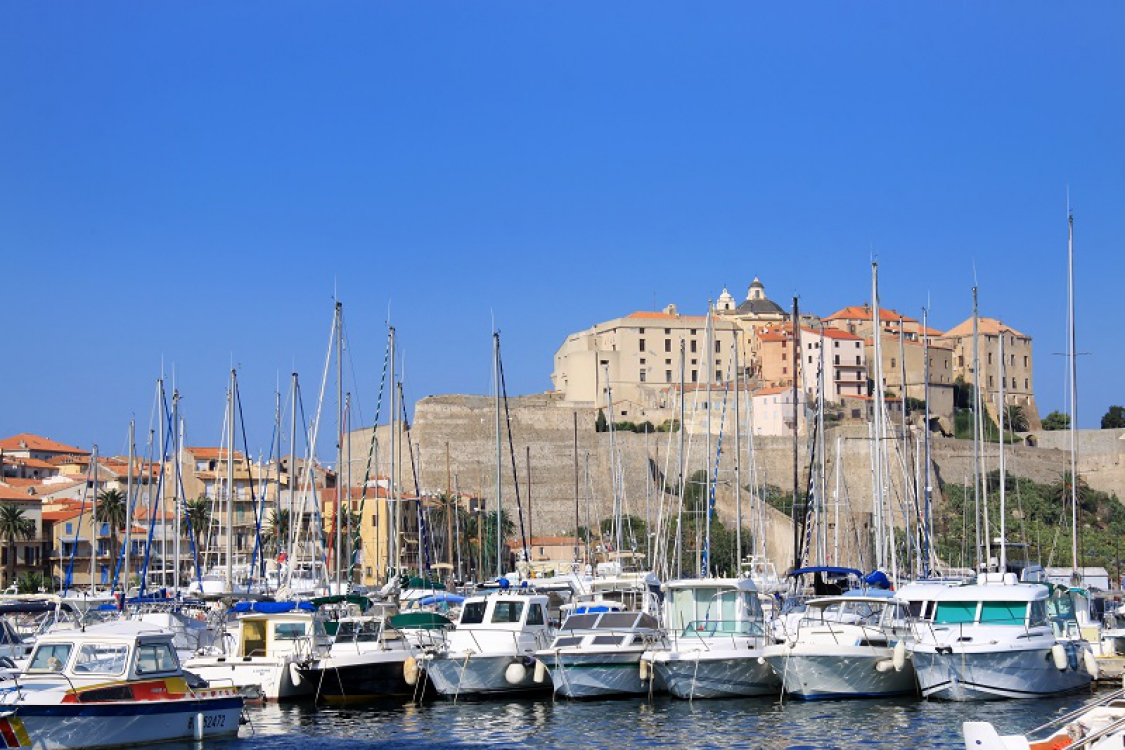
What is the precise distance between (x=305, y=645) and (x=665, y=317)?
86.3m

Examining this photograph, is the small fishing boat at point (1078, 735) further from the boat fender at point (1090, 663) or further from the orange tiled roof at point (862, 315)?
the orange tiled roof at point (862, 315)

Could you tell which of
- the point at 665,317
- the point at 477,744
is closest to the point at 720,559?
the point at 477,744

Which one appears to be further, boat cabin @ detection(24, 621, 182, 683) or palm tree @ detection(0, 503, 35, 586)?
palm tree @ detection(0, 503, 35, 586)

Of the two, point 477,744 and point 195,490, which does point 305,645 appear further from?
point 195,490

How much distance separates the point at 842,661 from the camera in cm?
2438

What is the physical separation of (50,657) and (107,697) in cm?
90

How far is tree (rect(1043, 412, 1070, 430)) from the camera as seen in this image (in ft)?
367

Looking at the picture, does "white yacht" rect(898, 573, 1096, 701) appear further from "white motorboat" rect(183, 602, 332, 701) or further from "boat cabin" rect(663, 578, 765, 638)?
"white motorboat" rect(183, 602, 332, 701)

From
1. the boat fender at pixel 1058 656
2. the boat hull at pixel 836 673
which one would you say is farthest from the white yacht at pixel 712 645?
the boat fender at pixel 1058 656

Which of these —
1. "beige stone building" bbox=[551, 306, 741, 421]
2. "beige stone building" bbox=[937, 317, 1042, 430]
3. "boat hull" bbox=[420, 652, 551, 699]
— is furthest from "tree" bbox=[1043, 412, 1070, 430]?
"boat hull" bbox=[420, 652, 551, 699]

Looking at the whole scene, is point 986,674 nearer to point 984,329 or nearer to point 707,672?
point 707,672

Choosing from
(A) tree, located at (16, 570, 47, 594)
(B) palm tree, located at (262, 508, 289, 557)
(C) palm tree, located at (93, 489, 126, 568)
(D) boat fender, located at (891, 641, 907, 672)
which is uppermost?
(C) palm tree, located at (93, 489, 126, 568)

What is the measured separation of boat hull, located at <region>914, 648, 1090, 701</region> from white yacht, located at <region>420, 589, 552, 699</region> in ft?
19.9

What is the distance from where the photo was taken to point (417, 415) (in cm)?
9175
